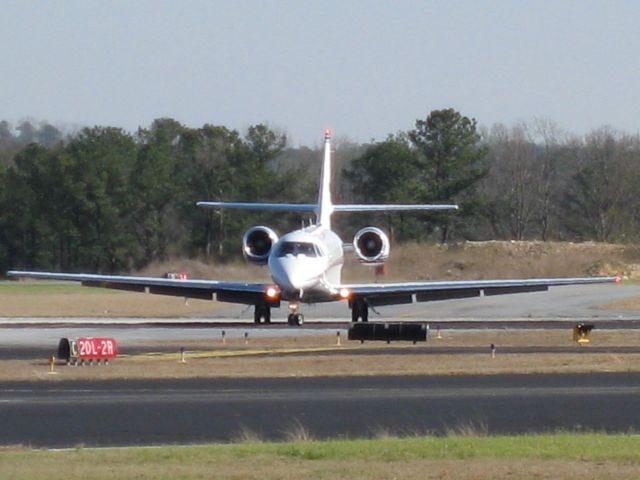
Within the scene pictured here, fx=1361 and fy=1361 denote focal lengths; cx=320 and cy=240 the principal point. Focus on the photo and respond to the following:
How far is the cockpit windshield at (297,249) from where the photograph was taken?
40.3m

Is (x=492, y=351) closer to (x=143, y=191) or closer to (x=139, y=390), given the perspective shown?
(x=139, y=390)

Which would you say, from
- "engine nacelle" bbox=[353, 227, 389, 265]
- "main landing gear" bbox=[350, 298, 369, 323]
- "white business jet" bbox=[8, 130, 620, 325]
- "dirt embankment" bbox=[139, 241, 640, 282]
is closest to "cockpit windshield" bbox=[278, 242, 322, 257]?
"white business jet" bbox=[8, 130, 620, 325]

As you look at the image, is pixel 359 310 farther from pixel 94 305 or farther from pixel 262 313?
pixel 94 305

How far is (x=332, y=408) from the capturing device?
758 inches

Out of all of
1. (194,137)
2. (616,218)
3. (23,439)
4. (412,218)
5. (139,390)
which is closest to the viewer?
(23,439)

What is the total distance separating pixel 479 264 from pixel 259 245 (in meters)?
29.2

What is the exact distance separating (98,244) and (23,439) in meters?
69.0

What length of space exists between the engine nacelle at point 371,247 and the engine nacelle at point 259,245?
9.13 ft

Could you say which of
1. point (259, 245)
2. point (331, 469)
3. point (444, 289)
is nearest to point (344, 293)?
point (444, 289)

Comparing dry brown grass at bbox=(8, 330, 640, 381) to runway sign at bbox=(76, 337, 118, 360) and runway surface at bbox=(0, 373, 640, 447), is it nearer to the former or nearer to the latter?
runway sign at bbox=(76, 337, 118, 360)

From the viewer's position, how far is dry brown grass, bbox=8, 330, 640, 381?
25094 mm

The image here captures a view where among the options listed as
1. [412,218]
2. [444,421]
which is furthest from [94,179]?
[444,421]

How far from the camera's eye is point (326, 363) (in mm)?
26641

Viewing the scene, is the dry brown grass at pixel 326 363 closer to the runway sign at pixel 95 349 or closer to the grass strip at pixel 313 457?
the runway sign at pixel 95 349
